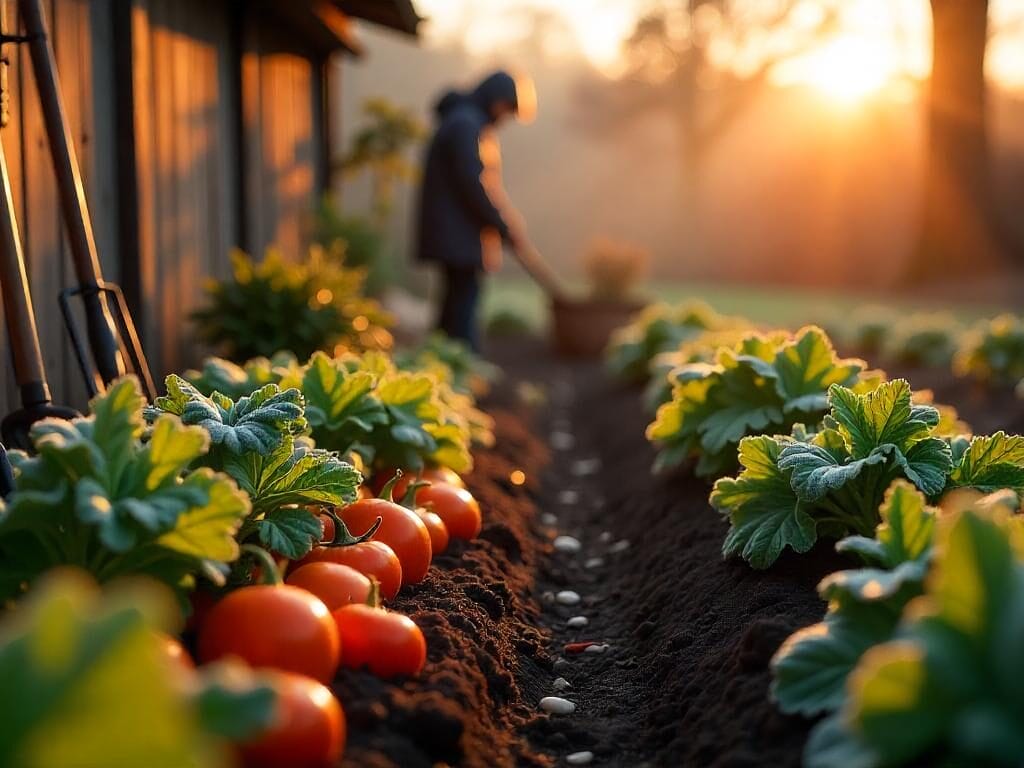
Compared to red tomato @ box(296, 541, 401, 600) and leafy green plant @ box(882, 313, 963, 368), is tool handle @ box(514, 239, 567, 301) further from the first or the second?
red tomato @ box(296, 541, 401, 600)

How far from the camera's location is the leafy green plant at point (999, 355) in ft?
25.0

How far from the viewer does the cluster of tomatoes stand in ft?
6.35

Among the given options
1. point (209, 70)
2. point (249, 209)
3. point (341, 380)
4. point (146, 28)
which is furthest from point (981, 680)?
point (249, 209)

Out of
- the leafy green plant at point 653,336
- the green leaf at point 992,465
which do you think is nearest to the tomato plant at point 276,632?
the green leaf at point 992,465

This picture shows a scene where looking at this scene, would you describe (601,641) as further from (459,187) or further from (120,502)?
(459,187)

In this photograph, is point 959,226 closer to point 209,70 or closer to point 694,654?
point 209,70

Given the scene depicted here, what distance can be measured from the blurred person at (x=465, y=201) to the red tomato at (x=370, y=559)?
586 cm

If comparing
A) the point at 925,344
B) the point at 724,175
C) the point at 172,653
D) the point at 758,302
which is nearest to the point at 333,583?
the point at 172,653

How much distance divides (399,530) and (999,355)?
5.80m

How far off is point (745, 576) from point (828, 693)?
1193mm

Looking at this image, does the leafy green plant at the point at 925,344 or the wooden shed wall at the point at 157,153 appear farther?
the leafy green plant at the point at 925,344

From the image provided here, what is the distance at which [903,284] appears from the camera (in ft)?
56.6

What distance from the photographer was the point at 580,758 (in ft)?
8.91

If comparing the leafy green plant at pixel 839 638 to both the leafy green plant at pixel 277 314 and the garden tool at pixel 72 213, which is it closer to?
the garden tool at pixel 72 213
